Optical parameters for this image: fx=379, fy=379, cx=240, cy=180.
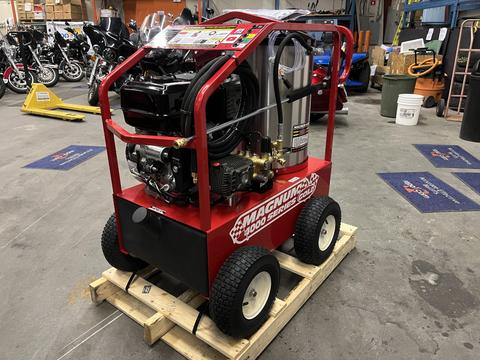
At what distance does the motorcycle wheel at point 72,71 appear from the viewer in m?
8.12

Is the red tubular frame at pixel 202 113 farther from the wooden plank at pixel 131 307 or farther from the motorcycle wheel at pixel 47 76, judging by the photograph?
the motorcycle wheel at pixel 47 76

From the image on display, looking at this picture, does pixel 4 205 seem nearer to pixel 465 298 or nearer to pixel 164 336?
pixel 164 336

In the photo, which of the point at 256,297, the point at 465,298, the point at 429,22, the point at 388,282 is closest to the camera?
the point at 256,297

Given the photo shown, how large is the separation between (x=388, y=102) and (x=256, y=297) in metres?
4.46

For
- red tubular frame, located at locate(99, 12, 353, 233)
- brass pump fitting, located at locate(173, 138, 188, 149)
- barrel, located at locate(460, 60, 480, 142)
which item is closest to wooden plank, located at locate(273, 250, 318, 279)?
red tubular frame, located at locate(99, 12, 353, 233)

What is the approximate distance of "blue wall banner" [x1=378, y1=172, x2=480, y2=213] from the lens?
257 centimetres

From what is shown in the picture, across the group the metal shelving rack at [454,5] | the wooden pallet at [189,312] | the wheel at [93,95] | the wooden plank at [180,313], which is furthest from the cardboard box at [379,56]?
the wooden plank at [180,313]

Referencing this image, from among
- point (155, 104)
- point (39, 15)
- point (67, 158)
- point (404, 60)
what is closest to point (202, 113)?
point (155, 104)

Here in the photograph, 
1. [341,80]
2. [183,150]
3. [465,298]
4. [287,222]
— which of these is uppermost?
[341,80]

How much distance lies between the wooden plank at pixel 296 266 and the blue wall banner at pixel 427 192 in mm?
1185

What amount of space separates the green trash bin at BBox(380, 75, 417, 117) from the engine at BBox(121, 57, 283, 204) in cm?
409

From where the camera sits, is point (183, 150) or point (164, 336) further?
point (164, 336)

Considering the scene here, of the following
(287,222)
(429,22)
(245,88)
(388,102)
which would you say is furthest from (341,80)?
(429,22)

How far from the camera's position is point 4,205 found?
264cm
